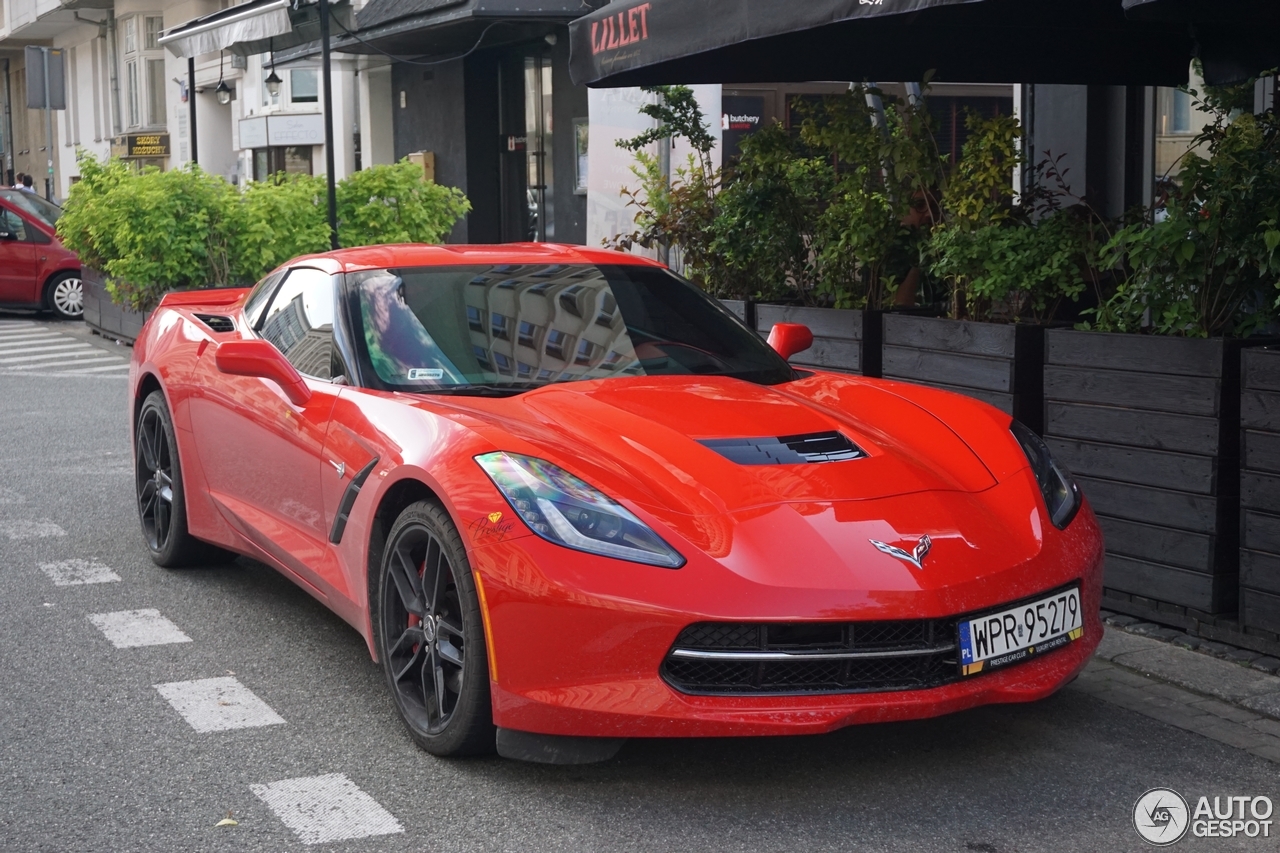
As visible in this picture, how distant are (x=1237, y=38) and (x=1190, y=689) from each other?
2.24m

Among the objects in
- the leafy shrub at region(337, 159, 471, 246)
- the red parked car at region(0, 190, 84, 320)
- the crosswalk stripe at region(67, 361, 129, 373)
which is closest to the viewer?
the crosswalk stripe at region(67, 361, 129, 373)

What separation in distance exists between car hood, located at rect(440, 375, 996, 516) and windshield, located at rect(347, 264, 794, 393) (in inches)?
6.6

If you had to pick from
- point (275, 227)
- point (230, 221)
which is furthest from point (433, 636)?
point (230, 221)

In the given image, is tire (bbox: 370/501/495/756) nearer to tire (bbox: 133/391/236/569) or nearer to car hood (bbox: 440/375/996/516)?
car hood (bbox: 440/375/996/516)

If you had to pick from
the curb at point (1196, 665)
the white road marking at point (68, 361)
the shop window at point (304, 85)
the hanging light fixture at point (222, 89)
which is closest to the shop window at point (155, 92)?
the hanging light fixture at point (222, 89)

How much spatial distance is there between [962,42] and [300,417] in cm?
445

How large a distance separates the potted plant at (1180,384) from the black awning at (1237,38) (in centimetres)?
28

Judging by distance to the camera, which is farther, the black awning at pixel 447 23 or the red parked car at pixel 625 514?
the black awning at pixel 447 23

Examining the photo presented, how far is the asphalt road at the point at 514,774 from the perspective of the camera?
3615 millimetres

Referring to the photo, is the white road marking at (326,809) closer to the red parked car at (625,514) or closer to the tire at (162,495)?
the red parked car at (625,514)

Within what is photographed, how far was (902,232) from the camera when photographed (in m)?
7.52

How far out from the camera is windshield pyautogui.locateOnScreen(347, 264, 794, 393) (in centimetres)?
479

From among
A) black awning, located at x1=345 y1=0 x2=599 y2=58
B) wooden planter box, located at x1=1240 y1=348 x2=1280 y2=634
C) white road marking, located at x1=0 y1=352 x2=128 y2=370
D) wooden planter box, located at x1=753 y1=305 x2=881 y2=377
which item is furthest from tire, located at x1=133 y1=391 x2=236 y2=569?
black awning, located at x1=345 y1=0 x2=599 y2=58

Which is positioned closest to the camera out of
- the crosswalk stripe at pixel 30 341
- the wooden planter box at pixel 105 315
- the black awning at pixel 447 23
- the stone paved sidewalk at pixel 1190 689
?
the stone paved sidewalk at pixel 1190 689
